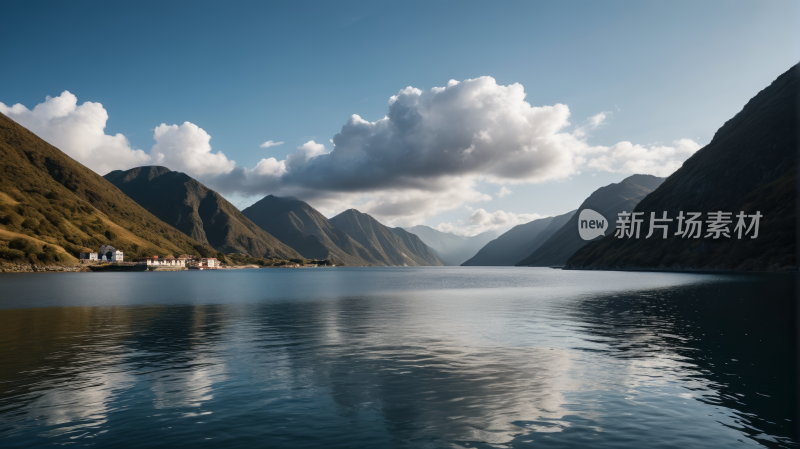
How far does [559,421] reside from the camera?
752 inches

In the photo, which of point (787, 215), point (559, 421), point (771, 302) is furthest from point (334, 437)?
point (787, 215)

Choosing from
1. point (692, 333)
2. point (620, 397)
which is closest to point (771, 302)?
point (692, 333)

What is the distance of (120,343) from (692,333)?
55.4 meters

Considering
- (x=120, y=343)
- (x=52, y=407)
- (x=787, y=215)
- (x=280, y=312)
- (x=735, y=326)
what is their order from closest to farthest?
(x=52, y=407) < (x=120, y=343) < (x=735, y=326) < (x=280, y=312) < (x=787, y=215)

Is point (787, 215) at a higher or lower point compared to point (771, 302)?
higher

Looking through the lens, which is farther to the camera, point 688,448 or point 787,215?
point 787,215

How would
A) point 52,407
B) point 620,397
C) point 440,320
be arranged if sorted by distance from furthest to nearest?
1. point 440,320
2. point 620,397
3. point 52,407

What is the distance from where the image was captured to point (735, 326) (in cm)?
4644

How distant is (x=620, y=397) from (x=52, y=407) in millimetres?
28792

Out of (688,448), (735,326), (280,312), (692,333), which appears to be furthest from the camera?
(280,312)

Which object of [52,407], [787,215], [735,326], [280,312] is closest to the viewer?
[52,407]

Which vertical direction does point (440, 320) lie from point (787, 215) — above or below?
below

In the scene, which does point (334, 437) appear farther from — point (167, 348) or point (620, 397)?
point (167, 348)

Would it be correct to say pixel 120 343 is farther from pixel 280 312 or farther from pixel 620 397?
pixel 620 397
